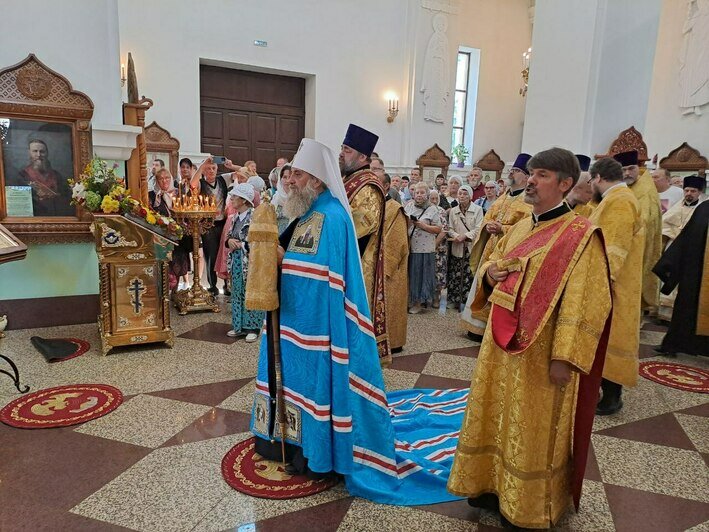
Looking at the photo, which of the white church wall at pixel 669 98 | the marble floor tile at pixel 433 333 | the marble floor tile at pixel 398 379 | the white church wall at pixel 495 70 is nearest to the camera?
the marble floor tile at pixel 398 379

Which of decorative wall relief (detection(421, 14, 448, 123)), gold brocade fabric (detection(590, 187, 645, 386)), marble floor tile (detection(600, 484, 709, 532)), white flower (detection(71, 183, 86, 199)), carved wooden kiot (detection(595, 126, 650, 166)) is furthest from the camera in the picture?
A: decorative wall relief (detection(421, 14, 448, 123))

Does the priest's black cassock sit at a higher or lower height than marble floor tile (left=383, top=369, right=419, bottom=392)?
higher

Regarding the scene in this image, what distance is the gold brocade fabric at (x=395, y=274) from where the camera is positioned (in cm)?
458

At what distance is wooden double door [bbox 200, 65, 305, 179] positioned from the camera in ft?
33.3

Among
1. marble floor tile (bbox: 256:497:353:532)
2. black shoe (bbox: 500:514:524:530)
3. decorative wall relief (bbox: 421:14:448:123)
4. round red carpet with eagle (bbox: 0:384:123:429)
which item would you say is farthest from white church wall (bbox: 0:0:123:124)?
decorative wall relief (bbox: 421:14:448:123)

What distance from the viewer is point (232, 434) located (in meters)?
3.01

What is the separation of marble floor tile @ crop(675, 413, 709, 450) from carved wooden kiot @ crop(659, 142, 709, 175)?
467 centimetres

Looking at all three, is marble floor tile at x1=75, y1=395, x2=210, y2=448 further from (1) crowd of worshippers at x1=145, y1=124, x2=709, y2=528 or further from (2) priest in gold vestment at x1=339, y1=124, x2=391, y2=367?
(2) priest in gold vestment at x1=339, y1=124, x2=391, y2=367

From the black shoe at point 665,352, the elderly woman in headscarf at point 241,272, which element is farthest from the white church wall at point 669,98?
the elderly woman in headscarf at point 241,272

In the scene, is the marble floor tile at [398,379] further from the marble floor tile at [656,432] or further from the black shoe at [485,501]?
the black shoe at [485,501]

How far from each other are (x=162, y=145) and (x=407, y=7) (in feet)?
20.0

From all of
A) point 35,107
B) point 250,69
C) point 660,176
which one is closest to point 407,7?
point 250,69

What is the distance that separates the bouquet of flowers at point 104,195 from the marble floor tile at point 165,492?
231 cm

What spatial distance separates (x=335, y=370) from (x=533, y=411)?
0.88 m
